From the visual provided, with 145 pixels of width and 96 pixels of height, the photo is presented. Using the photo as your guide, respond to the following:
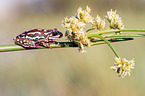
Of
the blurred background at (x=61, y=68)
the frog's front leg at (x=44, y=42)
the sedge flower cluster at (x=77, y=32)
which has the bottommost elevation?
the blurred background at (x=61, y=68)

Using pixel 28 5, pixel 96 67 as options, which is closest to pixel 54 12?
pixel 28 5

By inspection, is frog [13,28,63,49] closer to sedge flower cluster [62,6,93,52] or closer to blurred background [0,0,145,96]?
sedge flower cluster [62,6,93,52]

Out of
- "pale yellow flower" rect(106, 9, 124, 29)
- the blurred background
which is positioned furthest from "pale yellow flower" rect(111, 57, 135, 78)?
the blurred background

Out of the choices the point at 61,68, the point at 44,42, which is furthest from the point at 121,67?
the point at 61,68

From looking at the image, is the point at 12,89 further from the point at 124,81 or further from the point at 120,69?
the point at 120,69

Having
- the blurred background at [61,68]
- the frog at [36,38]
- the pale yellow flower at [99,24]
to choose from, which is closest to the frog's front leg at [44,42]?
the frog at [36,38]

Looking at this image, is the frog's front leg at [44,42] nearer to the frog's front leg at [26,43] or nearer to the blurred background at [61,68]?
the frog's front leg at [26,43]
